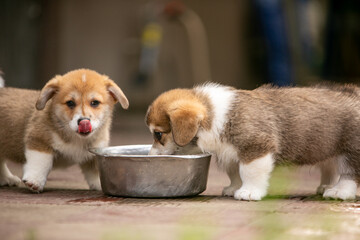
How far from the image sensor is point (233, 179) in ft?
14.0

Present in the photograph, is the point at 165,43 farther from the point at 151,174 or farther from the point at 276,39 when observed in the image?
the point at 151,174

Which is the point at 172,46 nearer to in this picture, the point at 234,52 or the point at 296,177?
the point at 234,52

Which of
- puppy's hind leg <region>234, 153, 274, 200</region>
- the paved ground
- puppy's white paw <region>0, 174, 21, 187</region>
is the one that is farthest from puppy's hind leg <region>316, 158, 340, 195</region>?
puppy's white paw <region>0, 174, 21, 187</region>

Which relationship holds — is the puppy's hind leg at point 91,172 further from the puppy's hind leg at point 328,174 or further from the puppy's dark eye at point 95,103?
the puppy's hind leg at point 328,174

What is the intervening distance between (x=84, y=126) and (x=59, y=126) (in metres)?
0.25

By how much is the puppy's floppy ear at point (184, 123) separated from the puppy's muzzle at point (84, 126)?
498 mm

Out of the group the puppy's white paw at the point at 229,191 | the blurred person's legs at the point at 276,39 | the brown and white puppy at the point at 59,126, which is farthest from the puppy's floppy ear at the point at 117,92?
the blurred person's legs at the point at 276,39

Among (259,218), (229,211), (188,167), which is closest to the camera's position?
(259,218)

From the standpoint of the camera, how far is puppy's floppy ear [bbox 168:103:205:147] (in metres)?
3.89

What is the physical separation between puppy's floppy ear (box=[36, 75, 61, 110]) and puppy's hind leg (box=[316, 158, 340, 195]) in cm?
173

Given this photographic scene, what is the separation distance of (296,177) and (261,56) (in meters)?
6.23

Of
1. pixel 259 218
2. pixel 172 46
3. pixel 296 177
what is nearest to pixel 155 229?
pixel 259 218

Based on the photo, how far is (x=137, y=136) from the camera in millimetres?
7656

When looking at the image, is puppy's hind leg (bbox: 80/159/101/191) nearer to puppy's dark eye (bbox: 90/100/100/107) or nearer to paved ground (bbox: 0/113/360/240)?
paved ground (bbox: 0/113/360/240)
